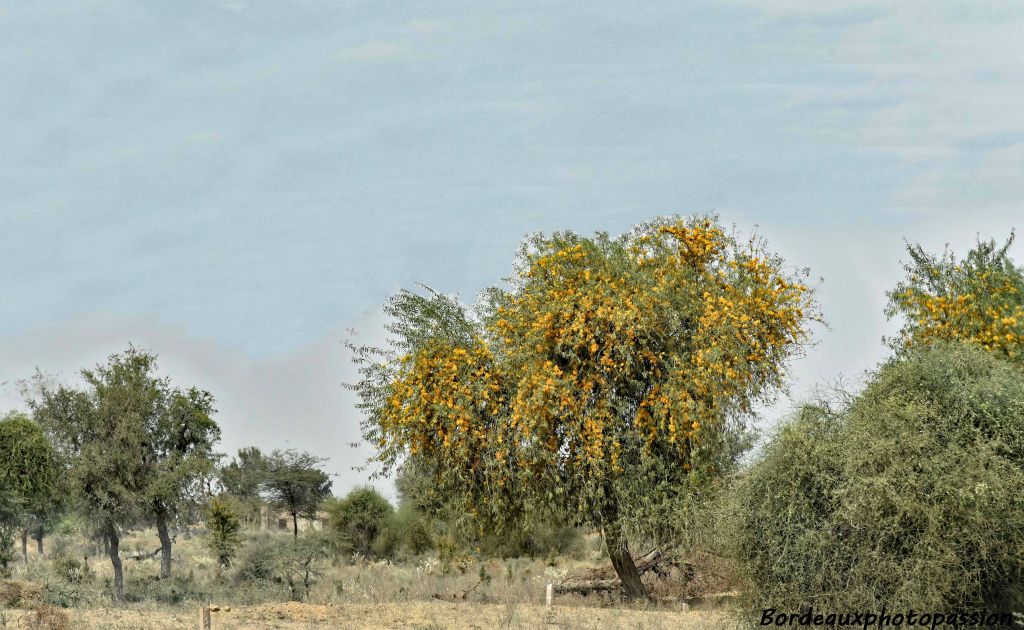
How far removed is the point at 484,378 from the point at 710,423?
5.09 metres

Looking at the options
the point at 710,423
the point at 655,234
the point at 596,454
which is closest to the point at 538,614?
the point at 596,454

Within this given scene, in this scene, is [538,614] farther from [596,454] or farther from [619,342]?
[619,342]

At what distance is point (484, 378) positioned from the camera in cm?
2294

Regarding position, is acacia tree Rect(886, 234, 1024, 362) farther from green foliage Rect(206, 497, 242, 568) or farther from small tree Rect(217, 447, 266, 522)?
small tree Rect(217, 447, 266, 522)

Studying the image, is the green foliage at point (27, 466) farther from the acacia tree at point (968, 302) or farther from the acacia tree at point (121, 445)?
the acacia tree at point (968, 302)

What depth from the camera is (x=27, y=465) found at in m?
34.4

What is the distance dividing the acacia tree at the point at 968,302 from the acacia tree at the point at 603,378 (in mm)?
5156

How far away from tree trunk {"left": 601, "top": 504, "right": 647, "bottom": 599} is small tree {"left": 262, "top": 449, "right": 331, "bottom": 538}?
3926 cm

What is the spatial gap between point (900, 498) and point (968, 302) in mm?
13682

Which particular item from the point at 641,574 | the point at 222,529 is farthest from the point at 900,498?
the point at 222,529

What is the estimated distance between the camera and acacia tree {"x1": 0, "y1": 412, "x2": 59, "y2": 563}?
34281 mm

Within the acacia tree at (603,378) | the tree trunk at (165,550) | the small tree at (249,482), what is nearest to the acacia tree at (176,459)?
the tree trunk at (165,550)

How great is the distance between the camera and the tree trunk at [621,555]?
898 inches

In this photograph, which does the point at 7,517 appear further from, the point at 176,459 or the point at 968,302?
the point at 968,302
